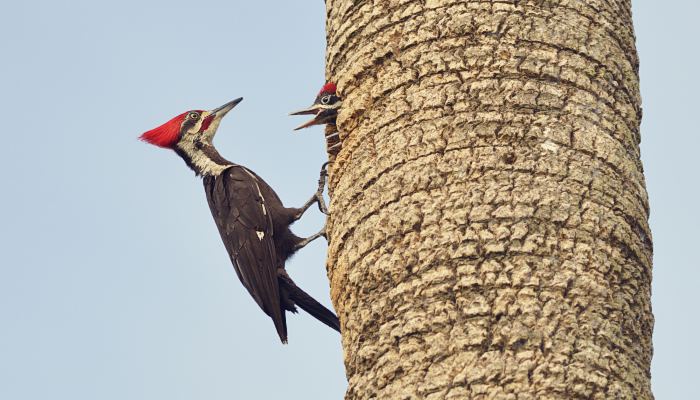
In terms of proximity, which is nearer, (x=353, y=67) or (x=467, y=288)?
(x=467, y=288)

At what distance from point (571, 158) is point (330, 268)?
890 mm

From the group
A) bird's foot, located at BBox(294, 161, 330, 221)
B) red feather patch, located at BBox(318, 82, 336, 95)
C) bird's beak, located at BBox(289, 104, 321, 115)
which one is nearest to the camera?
red feather patch, located at BBox(318, 82, 336, 95)

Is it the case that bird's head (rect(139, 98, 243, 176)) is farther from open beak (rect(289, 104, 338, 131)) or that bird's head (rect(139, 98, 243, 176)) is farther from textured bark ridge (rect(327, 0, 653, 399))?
textured bark ridge (rect(327, 0, 653, 399))

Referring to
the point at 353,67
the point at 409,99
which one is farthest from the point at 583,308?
the point at 353,67

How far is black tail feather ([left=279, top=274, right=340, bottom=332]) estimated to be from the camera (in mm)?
5957

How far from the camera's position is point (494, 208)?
296cm

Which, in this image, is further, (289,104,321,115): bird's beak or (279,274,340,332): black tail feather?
(279,274,340,332): black tail feather

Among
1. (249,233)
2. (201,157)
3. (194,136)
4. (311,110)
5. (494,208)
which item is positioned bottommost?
(494,208)

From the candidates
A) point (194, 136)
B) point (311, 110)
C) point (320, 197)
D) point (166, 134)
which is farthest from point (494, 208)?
point (166, 134)

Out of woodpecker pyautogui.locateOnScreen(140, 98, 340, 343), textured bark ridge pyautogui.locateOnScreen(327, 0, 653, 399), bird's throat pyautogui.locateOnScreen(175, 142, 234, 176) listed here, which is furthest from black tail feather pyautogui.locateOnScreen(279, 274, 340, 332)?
→ textured bark ridge pyautogui.locateOnScreen(327, 0, 653, 399)

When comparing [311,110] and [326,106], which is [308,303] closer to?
[311,110]

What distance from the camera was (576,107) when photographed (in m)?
3.18

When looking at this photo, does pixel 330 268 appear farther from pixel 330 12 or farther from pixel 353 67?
pixel 330 12

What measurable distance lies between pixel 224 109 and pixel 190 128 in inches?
10.2
